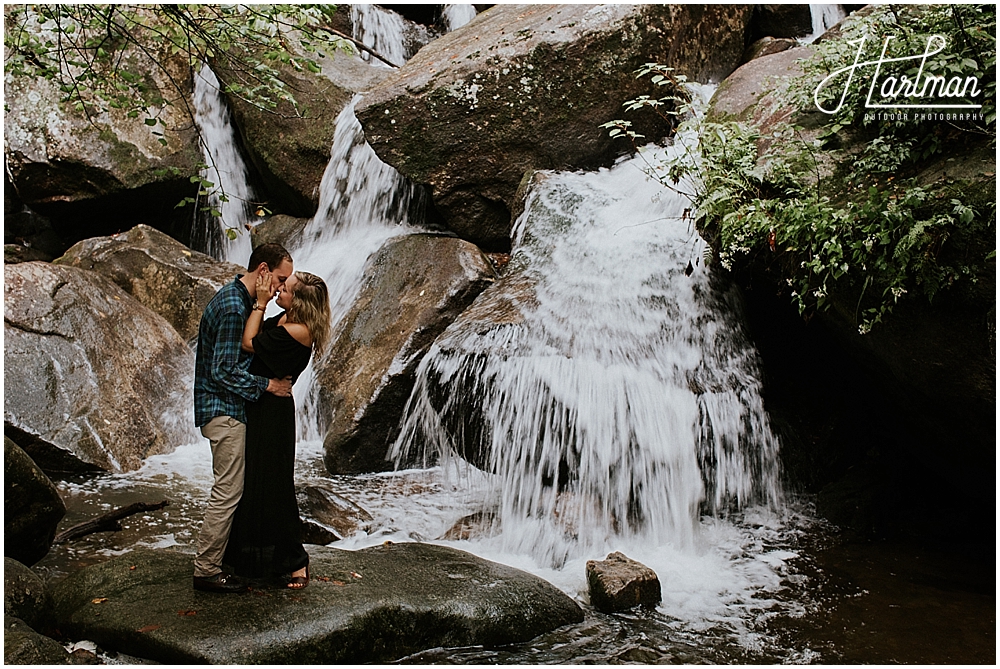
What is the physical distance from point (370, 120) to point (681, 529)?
17.7 ft

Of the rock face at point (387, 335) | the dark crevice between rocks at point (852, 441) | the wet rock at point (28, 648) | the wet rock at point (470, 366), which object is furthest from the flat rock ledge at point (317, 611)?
the dark crevice between rocks at point (852, 441)

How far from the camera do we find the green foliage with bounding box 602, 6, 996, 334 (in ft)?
14.9

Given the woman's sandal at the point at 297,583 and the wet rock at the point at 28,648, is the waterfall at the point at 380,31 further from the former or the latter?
the wet rock at the point at 28,648

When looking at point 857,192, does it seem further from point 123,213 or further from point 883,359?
point 123,213

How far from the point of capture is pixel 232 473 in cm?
415

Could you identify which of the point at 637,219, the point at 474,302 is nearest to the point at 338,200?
the point at 474,302

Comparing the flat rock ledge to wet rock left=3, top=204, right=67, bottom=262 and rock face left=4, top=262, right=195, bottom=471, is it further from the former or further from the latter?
wet rock left=3, top=204, right=67, bottom=262

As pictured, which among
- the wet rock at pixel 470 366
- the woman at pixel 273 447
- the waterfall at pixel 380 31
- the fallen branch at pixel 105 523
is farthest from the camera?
the waterfall at pixel 380 31

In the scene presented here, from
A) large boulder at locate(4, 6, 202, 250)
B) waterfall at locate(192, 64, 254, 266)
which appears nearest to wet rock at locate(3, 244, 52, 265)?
large boulder at locate(4, 6, 202, 250)

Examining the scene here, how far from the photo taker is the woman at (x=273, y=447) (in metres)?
4.21

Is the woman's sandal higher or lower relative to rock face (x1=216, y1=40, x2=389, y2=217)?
lower

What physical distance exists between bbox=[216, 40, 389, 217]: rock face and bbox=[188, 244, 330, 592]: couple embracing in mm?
6703

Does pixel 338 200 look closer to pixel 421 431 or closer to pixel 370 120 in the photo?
pixel 370 120

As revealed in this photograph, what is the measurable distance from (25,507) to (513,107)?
19.6 ft
